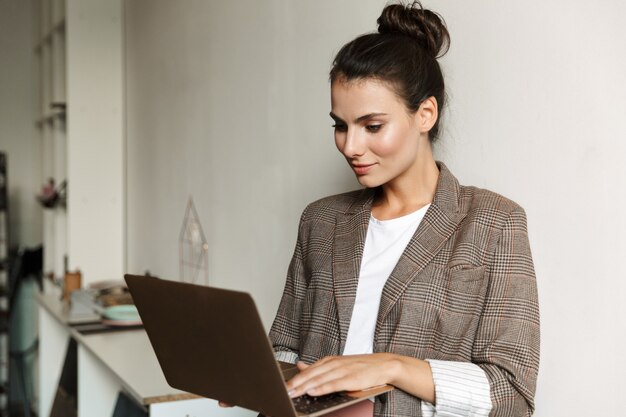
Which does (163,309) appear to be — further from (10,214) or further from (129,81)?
(10,214)

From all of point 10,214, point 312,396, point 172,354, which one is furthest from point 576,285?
point 10,214

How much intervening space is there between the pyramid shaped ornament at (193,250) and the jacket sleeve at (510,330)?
1.74 m

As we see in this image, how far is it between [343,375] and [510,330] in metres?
0.29

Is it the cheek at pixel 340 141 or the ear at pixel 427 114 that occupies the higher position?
the ear at pixel 427 114

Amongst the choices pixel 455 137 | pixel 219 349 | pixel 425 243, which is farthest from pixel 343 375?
pixel 455 137

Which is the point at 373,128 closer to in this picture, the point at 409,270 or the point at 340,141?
the point at 340,141

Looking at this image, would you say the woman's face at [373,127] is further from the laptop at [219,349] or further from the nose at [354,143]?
the laptop at [219,349]

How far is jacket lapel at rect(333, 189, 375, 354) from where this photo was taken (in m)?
1.44

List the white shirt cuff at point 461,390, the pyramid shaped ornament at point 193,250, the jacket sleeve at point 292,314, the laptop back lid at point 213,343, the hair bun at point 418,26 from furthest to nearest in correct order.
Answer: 1. the pyramid shaped ornament at point 193,250
2. the jacket sleeve at point 292,314
3. the hair bun at point 418,26
4. the white shirt cuff at point 461,390
5. the laptop back lid at point 213,343

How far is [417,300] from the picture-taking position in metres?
1.33

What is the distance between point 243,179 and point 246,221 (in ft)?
0.48

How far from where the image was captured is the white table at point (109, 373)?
198 centimetres

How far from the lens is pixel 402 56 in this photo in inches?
54.6

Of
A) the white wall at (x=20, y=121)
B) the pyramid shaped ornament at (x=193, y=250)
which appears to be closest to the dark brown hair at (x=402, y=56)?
the pyramid shaped ornament at (x=193, y=250)
